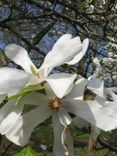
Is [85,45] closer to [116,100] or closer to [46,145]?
[116,100]

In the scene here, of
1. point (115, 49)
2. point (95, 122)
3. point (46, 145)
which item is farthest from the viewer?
point (115, 49)

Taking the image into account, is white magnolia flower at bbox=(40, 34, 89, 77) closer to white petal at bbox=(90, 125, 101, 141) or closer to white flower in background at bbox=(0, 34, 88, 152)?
white flower in background at bbox=(0, 34, 88, 152)

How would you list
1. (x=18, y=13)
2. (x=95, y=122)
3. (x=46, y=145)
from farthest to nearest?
(x=18, y=13) → (x=46, y=145) → (x=95, y=122)

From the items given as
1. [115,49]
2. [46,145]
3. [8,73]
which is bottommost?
[115,49]

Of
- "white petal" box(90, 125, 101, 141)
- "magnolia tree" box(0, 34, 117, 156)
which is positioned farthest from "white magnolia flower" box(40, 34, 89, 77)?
"white petal" box(90, 125, 101, 141)

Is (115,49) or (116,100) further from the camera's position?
(115,49)

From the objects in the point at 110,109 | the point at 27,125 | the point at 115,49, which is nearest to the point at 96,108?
the point at 110,109

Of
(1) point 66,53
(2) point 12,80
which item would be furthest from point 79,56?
(2) point 12,80
